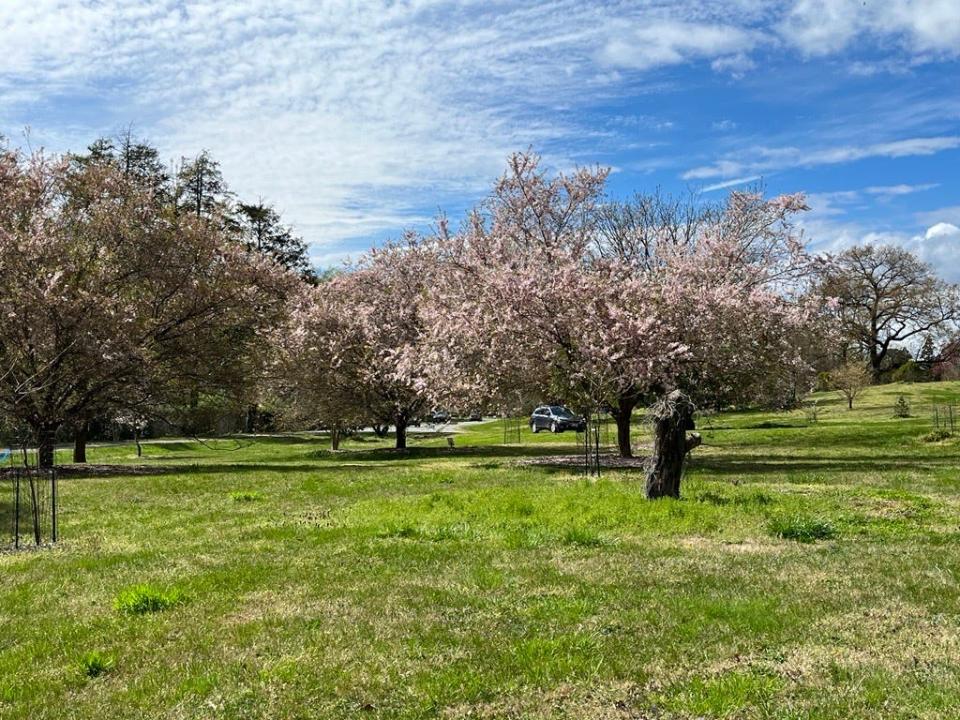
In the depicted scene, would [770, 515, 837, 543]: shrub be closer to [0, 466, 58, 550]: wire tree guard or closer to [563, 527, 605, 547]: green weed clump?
[563, 527, 605, 547]: green weed clump

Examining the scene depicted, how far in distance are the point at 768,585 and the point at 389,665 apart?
149 inches

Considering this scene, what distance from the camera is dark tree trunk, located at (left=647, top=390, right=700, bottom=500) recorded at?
1251 cm

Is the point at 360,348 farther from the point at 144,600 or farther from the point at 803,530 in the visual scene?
the point at 144,600

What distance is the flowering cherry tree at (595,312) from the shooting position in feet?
74.2

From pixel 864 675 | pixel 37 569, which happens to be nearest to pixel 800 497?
pixel 864 675

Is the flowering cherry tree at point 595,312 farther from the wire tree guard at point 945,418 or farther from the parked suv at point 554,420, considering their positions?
the parked suv at point 554,420

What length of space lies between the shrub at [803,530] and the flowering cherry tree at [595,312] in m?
11.3

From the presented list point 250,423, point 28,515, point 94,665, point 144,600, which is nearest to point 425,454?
point 28,515

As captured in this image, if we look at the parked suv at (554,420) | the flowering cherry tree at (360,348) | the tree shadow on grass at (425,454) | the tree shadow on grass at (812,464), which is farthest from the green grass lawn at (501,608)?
the parked suv at (554,420)

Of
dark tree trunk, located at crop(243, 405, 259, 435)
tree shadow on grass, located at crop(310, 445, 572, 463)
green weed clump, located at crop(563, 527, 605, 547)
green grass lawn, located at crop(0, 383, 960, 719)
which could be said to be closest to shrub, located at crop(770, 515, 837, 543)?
green grass lawn, located at crop(0, 383, 960, 719)

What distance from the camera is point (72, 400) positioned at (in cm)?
2556

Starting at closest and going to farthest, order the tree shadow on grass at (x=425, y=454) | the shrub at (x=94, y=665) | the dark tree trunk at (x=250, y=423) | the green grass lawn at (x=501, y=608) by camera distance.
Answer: the green grass lawn at (x=501, y=608) → the shrub at (x=94, y=665) → the tree shadow on grass at (x=425, y=454) → the dark tree trunk at (x=250, y=423)

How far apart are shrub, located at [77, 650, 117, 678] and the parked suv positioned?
138ft

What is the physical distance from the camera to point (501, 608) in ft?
23.4
